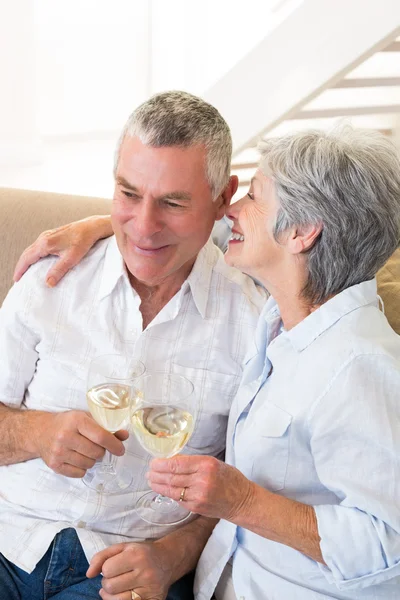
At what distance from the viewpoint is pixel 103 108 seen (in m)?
6.62

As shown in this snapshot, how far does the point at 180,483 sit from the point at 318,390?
29cm

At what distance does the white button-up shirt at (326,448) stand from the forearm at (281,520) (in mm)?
24

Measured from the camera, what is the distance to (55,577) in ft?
5.05

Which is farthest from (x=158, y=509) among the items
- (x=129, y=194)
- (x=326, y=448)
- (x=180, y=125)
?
(x=180, y=125)

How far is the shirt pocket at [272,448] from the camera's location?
54.7 inches

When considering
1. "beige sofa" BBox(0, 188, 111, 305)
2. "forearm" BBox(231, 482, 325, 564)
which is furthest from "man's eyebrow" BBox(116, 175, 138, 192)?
"forearm" BBox(231, 482, 325, 564)

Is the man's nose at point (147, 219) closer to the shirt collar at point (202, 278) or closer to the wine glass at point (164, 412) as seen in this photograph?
the shirt collar at point (202, 278)

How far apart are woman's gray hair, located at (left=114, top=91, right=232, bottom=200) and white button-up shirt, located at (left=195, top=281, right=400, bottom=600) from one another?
379mm

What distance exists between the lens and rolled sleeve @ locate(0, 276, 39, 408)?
167 cm

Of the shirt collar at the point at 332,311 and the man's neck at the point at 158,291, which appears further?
the man's neck at the point at 158,291

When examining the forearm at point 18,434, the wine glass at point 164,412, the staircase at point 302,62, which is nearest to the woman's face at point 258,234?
the wine glass at point 164,412

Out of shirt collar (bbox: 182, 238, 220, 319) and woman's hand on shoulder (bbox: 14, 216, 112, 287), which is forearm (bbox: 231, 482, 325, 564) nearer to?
shirt collar (bbox: 182, 238, 220, 319)

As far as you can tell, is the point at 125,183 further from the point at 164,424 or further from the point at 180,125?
the point at 164,424

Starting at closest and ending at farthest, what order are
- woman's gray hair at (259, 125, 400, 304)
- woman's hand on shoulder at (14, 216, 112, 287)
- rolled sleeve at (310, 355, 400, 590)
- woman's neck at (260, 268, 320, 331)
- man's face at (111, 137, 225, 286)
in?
rolled sleeve at (310, 355, 400, 590) < woman's gray hair at (259, 125, 400, 304) < woman's neck at (260, 268, 320, 331) < man's face at (111, 137, 225, 286) < woman's hand on shoulder at (14, 216, 112, 287)
